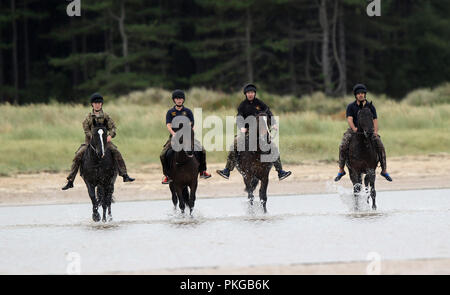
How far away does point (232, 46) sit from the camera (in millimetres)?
55156

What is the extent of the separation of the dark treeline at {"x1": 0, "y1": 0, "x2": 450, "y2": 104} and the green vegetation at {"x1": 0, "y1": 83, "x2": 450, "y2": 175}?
17.0 m

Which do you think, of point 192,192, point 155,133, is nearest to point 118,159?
point 192,192

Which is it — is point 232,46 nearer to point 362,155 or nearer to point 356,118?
point 356,118

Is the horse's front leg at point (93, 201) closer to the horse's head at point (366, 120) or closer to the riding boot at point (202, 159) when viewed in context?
the riding boot at point (202, 159)

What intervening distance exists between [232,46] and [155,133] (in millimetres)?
27970

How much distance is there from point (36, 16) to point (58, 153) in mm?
33020

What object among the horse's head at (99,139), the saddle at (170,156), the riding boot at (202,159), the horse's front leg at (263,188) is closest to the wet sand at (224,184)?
the horse's front leg at (263,188)

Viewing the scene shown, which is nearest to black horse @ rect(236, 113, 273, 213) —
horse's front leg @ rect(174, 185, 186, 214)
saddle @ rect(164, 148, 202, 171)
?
saddle @ rect(164, 148, 202, 171)

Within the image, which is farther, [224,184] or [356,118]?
[224,184]

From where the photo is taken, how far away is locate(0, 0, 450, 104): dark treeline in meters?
52.0

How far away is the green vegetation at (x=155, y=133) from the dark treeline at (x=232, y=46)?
17.0 metres

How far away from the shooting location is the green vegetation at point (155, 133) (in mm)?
24688

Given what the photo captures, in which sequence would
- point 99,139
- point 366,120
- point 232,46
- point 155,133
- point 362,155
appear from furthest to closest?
point 232,46
point 155,133
point 362,155
point 366,120
point 99,139
